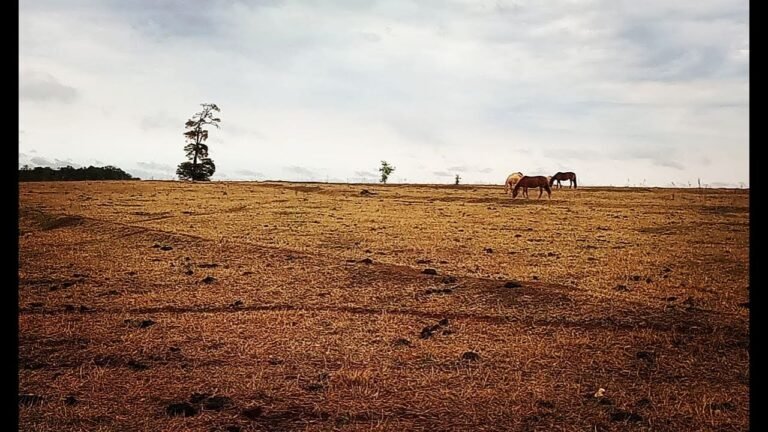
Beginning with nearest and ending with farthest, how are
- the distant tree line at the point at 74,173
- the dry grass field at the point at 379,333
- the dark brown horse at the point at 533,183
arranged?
the dry grass field at the point at 379,333, the dark brown horse at the point at 533,183, the distant tree line at the point at 74,173

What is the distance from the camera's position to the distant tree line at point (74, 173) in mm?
66500

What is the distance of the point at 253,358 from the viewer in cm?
753

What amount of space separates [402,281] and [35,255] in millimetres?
11801

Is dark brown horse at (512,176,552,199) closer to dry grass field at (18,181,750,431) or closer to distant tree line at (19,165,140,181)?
dry grass field at (18,181,750,431)

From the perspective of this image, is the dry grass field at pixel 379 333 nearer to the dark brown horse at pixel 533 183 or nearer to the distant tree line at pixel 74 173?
the dark brown horse at pixel 533 183

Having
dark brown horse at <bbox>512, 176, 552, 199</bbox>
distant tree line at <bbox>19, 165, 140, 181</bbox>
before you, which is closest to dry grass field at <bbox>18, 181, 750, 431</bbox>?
dark brown horse at <bbox>512, 176, 552, 199</bbox>

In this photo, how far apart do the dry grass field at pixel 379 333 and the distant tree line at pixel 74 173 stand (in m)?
56.6

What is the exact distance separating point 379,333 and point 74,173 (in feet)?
277

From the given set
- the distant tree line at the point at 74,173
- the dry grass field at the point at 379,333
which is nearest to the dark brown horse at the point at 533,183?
the dry grass field at the point at 379,333

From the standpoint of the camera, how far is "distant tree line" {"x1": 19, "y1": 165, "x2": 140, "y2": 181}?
66500 mm

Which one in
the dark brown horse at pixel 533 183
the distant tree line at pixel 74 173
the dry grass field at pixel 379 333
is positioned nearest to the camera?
the dry grass field at pixel 379 333
